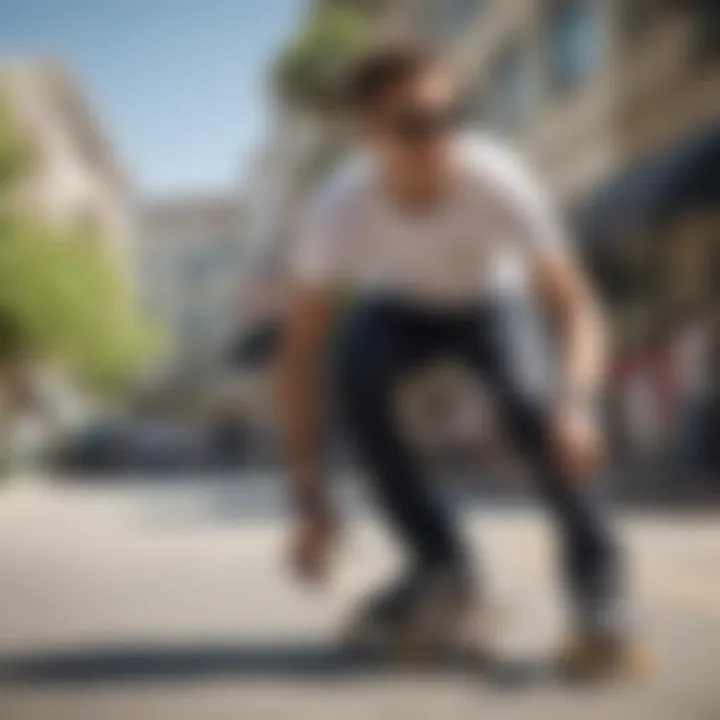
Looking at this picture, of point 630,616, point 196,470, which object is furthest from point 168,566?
point 630,616

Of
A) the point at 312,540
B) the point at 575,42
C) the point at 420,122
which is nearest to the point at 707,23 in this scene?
the point at 575,42

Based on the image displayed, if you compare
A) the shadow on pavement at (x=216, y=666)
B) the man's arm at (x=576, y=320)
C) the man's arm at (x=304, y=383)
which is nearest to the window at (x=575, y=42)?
the man's arm at (x=576, y=320)

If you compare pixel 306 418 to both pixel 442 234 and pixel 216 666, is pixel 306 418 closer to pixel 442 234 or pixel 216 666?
pixel 442 234

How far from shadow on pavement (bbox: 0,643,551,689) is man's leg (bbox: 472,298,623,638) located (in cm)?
13

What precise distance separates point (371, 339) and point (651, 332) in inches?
7.8

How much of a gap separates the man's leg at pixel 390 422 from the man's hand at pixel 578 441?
0.09m

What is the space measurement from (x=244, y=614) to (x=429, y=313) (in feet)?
0.93

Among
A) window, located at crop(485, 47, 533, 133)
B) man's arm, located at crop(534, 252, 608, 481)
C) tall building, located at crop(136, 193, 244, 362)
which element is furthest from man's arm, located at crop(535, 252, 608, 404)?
tall building, located at crop(136, 193, 244, 362)

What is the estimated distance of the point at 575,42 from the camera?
0.94 meters

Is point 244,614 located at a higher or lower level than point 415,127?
lower

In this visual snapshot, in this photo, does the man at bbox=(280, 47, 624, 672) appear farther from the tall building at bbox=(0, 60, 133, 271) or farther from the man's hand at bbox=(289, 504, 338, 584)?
the tall building at bbox=(0, 60, 133, 271)

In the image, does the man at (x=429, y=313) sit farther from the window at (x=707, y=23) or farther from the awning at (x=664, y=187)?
the window at (x=707, y=23)

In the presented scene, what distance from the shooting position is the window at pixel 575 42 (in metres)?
0.93

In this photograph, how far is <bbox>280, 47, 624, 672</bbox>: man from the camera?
0.90 metres
